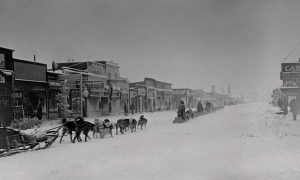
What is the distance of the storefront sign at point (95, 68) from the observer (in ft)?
140

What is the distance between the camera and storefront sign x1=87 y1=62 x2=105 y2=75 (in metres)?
42.8

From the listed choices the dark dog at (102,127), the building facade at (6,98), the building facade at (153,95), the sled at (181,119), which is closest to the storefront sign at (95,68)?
the building facade at (153,95)

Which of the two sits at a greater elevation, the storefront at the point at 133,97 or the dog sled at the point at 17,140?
the storefront at the point at 133,97

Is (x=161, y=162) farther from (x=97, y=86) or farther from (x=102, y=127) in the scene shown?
(x=97, y=86)

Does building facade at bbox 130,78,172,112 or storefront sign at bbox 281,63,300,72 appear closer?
storefront sign at bbox 281,63,300,72

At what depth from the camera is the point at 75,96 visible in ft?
125

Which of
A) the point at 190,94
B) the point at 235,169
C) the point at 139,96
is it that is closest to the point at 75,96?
the point at 139,96

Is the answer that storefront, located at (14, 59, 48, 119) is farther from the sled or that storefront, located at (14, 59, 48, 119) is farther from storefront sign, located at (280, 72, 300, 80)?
storefront sign, located at (280, 72, 300, 80)

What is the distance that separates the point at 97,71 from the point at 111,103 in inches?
196

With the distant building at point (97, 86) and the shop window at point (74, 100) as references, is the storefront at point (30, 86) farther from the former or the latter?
the shop window at point (74, 100)

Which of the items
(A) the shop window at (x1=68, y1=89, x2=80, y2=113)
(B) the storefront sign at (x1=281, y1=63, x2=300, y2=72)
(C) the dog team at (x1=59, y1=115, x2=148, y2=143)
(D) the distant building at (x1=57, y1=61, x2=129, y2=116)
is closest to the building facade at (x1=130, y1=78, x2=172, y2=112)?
(D) the distant building at (x1=57, y1=61, x2=129, y2=116)

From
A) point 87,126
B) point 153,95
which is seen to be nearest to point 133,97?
point 153,95

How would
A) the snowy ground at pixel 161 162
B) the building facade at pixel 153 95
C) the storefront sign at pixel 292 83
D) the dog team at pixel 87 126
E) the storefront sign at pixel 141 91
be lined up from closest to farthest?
the snowy ground at pixel 161 162, the dog team at pixel 87 126, the storefront sign at pixel 292 83, the storefront sign at pixel 141 91, the building facade at pixel 153 95

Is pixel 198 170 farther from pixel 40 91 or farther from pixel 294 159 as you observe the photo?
pixel 40 91
